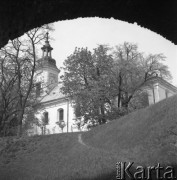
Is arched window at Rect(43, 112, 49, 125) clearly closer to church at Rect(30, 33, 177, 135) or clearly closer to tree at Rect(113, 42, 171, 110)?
church at Rect(30, 33, 177, 135)

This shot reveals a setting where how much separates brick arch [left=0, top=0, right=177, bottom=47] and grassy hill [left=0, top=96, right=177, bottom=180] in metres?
5.83

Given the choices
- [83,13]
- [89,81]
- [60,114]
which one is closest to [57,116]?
[60,114]

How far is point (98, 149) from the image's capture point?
16.5m

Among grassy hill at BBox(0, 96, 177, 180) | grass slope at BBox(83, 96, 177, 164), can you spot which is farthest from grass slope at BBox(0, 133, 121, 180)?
grass slope at BBox(83, 96, 177, 164)

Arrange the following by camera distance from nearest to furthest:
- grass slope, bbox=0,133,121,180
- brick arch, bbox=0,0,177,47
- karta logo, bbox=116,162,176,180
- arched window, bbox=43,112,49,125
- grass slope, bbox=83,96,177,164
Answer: brick arch, bbox=0,0,177,47 < karta logo, bbox=116,162,176,180 < grass slope, bbox=0,133,121,180 < grass slope, bbox=83,96,177,164 < arched window, bbox=43,112,49,125

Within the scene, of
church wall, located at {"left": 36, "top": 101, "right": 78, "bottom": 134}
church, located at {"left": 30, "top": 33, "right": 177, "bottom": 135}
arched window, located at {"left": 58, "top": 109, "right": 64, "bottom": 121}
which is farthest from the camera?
arched window, located at {"left": 58, "top": 109, "right": 64, "bottom": 121}

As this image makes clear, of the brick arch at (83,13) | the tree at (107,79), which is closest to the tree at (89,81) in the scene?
the tree at (107,79)

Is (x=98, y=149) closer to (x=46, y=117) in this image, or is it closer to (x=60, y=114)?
(x=60, y=114)

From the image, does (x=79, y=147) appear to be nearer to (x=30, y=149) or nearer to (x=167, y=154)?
(x=30, y=149)

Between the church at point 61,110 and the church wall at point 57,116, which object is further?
the church wall at point 57,116

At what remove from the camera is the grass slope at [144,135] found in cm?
1266

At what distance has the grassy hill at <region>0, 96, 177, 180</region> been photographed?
1210 centimetres

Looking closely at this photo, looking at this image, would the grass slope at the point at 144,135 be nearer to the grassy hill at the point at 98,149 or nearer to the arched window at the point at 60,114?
the grassy hill at the point at 98,149

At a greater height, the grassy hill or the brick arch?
the brick arch
